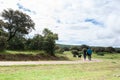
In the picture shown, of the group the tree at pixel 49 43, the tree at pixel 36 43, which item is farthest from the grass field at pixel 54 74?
the tree at pixel 36 43

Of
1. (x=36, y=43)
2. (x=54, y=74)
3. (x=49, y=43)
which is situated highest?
(x=36, y=43)

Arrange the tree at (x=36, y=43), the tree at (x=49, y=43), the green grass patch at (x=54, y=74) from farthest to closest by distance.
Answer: the tree at (x=36, y=43) < the tree at (x=49, y=43) < the green grass patch at (x=54, y=74)

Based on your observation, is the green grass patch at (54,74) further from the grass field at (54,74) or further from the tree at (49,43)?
the tree at (49,43)

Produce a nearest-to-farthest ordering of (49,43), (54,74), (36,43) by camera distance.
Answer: (54,74) < (49,43) < (36,43)

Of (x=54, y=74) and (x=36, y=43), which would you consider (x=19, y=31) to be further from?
(x=54, y=74)

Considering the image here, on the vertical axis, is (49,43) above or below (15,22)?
below

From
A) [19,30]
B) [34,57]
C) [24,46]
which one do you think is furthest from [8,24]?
[34,57]

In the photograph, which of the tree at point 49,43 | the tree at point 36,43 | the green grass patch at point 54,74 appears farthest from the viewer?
the tree at point 36,43

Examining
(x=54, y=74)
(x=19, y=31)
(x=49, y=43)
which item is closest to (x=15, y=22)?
(x=19, y=31)

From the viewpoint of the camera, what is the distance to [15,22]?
49438 mm

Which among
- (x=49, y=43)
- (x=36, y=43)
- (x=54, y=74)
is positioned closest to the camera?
(x=54, y=74)

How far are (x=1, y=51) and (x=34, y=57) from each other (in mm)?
5846

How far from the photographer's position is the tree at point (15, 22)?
49312mm

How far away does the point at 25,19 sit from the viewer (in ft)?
162
